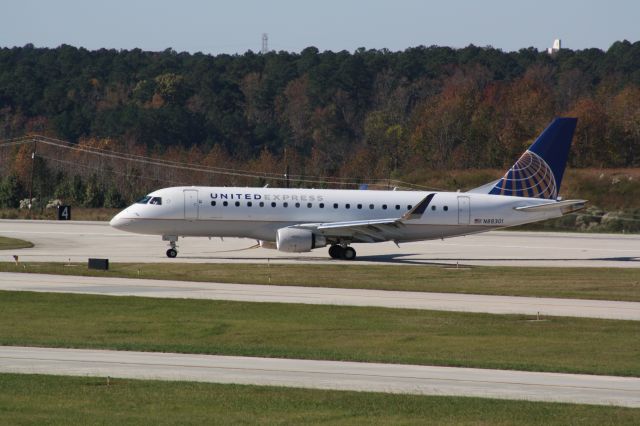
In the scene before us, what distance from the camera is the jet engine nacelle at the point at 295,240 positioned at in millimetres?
51375

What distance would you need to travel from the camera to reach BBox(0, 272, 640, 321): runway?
34.3 metres

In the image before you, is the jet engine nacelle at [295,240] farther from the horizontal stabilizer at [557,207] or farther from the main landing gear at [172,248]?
→ the horizontal stabilizer at [557,207]

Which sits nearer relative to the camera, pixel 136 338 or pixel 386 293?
pixel 136 338

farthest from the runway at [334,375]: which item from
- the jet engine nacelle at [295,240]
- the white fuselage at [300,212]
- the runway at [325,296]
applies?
the white fuselage at [300,212]

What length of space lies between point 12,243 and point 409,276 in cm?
2378

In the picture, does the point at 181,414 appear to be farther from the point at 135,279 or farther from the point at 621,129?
the point at 621,129

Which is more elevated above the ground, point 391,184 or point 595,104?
point 595,104

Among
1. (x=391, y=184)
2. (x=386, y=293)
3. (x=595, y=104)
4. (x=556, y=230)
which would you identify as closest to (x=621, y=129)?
(x=595, y=104)

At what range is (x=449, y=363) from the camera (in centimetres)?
2381

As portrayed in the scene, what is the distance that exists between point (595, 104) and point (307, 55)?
83.0 metres

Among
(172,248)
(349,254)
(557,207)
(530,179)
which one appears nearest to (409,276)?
(349,254)

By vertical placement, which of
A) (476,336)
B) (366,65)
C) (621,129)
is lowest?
(476,336)

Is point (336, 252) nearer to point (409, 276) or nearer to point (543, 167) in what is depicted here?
point (409, 276)

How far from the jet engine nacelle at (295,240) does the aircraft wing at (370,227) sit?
697 mm
